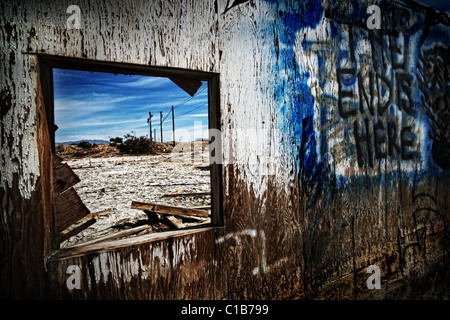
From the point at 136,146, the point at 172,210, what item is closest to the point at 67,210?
the point at 172,210

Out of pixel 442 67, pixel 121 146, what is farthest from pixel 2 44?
pixel 121 146

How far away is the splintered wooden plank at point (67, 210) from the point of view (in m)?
1.43

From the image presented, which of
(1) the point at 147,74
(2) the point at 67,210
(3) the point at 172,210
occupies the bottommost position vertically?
(3) the point at 172,210

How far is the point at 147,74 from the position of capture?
1.65m

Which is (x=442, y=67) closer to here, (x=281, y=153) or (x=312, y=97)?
(x=312, y=97)

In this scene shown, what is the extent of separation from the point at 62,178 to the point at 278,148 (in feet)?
4.82

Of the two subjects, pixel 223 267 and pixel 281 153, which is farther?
pixel 281 153

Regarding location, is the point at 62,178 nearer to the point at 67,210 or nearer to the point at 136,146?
the point at 67,210

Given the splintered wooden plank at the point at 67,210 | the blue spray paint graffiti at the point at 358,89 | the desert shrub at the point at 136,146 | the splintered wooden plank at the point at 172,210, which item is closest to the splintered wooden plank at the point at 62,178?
the splintered wooden plank at the point at 67,210

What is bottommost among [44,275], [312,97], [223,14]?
[44,275]
